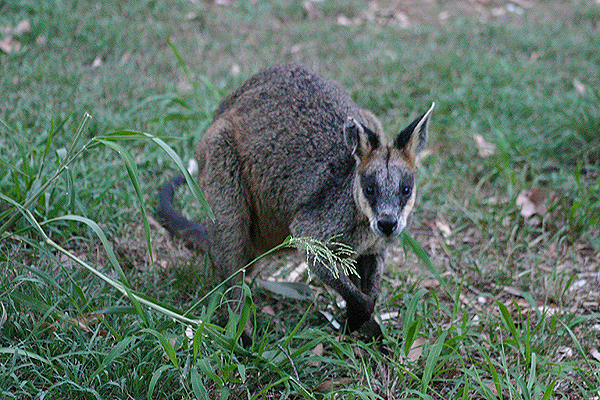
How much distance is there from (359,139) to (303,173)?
40 cm

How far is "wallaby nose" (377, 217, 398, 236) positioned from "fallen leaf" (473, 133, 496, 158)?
2.20m

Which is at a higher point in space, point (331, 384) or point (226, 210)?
point (226, 210)

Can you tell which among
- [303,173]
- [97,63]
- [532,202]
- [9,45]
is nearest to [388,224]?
[303,173]

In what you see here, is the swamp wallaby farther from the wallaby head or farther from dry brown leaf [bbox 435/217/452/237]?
dry brown leaf [bbox 435/217/452/237]

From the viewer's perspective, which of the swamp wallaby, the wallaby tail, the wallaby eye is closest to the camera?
the wallaby eye

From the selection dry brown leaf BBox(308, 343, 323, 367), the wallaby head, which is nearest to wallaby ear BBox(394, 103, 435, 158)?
the wallaby head

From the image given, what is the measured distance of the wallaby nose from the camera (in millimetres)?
2625

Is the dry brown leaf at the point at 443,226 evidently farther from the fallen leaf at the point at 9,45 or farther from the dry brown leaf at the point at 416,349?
the fallen leaf at the point at 9,45

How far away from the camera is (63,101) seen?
4.58 metres

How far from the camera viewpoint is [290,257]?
371 cm

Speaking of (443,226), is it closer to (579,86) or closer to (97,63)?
(579,86)

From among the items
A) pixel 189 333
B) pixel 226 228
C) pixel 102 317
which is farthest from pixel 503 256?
pixel 102 317

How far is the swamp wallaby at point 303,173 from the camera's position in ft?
9.36

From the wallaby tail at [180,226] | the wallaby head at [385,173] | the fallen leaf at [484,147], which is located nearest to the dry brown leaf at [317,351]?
the wallaby head at [385,173]
